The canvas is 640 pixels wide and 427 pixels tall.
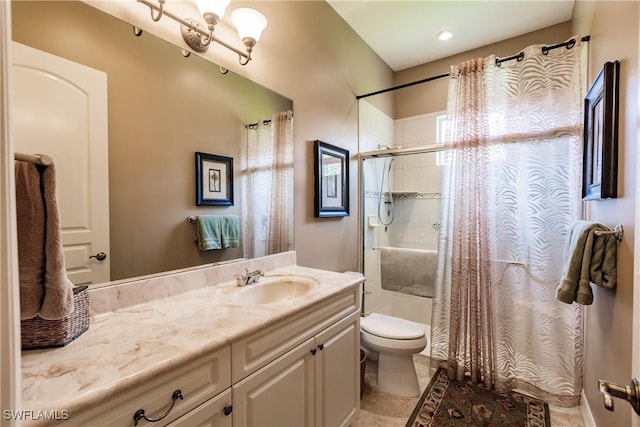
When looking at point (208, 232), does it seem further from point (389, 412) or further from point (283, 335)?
point (389, 412)

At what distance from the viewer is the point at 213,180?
1.43m

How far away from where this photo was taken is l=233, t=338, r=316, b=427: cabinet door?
3.09ft

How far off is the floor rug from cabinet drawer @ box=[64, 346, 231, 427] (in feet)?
4.58

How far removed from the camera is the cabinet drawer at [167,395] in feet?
2.06

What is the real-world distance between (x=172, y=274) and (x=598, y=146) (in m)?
2.04

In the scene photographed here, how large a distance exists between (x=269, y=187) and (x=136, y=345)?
1124mm

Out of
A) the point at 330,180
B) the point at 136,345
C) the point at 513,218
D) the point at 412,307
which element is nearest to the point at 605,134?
the point at 513,218

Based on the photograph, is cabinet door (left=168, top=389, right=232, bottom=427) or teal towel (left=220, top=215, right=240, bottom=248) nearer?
cabinet door (left=168, top=389, right=232, bottom=427)

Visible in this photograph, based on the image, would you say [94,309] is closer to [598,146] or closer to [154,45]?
[154,45]

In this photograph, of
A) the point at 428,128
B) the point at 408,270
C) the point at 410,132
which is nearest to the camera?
the point at 408,270

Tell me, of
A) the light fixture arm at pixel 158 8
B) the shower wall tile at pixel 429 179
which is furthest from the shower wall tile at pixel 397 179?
the light fixture arm at pixel 158 8

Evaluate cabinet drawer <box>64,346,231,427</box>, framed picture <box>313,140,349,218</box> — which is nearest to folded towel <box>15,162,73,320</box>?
Answer: cabinet drawer <box>64,346,231,427</box>

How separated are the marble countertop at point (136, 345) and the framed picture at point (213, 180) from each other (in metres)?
0.47

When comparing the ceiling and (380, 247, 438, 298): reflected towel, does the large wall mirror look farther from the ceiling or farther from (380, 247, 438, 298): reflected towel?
(380, 247, 438, 298): reflected towel
